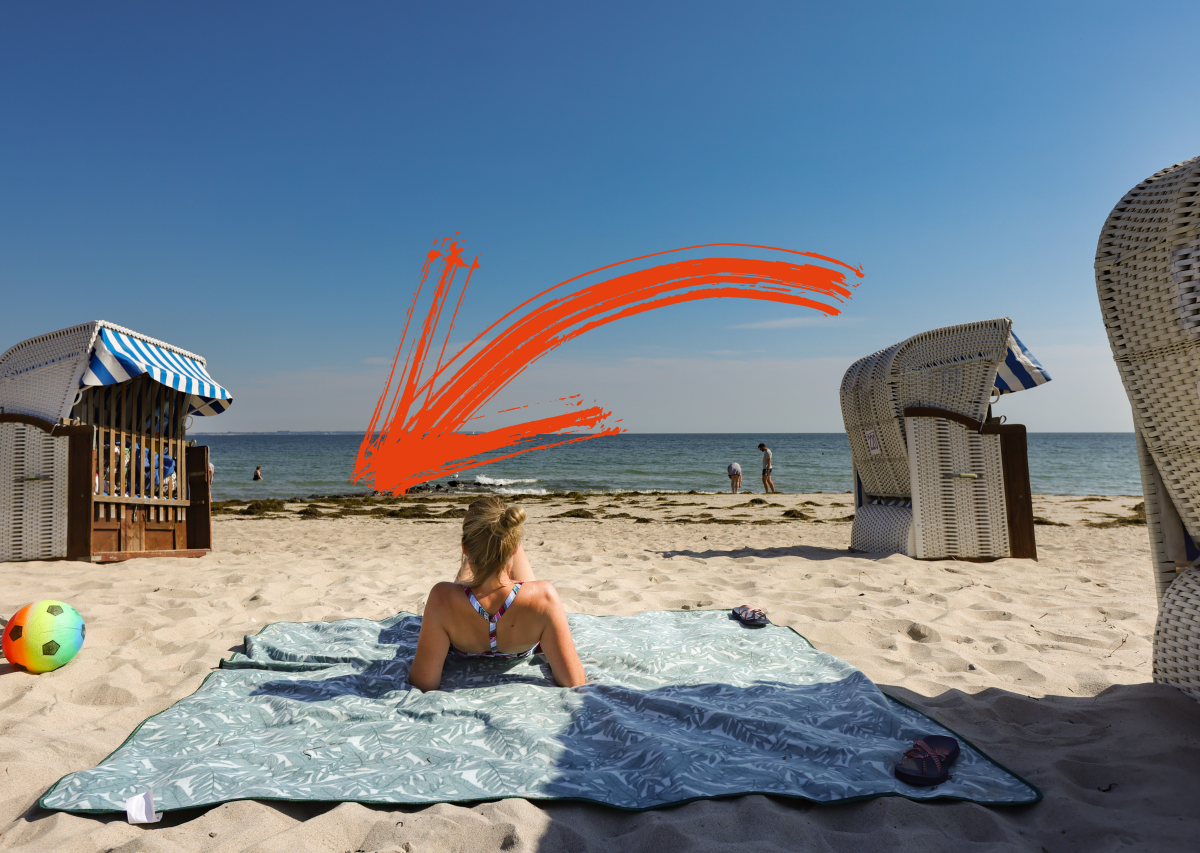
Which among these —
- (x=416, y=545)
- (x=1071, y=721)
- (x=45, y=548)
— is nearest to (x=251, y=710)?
(x=1071, y=721)

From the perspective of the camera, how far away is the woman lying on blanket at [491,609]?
11.2 feet

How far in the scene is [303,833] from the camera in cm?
217

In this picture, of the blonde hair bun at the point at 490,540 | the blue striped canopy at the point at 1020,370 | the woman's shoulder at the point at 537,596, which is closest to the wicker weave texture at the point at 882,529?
the blue striped canopy at the point at 1020,370

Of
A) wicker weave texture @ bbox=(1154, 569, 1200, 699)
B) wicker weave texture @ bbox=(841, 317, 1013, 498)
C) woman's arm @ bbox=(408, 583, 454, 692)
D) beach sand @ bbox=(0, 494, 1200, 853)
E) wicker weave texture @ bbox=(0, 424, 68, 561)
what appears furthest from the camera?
wicker weave texture @ bbox=(841, 317, 1013, 498)

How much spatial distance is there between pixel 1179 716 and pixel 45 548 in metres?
9.33

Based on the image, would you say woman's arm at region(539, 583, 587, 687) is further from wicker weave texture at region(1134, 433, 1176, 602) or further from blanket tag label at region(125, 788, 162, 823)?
wicker weave texture at region(1134, 433, 1176, 602)

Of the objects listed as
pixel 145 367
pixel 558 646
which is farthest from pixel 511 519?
pixel 145 367

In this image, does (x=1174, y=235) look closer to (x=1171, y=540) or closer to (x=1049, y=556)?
(x=1171, y=540)

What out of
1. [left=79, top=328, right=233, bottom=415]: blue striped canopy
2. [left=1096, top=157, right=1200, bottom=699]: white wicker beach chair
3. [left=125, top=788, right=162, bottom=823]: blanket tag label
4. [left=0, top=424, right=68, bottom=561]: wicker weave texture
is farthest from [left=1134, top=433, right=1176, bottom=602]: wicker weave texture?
[left=0, top=424, right=68, bottom=561]: wicker weave texture

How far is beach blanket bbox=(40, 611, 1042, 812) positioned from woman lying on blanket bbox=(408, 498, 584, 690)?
15 centimetres

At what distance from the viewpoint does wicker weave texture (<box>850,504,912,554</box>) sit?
777 centimetres

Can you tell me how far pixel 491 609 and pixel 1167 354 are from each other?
10.4 ft

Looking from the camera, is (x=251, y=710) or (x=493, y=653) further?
(x=493, y=653)

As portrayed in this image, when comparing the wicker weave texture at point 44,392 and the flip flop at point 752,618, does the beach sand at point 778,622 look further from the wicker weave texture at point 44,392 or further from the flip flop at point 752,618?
the wicker weave texture at point 44,392
